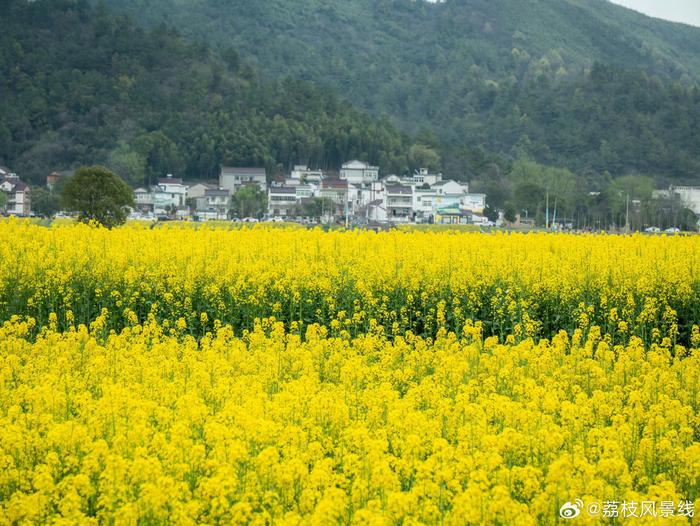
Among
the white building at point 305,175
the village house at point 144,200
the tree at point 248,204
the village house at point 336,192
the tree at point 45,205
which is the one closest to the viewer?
the tree at point 45,205

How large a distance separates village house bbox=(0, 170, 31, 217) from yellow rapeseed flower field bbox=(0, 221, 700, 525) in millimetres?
68519

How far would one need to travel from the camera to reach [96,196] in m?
41.9

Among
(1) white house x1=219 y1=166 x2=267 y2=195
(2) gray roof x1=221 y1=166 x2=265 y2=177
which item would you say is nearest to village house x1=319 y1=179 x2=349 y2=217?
(1) white house x1=219 y1=166 x2=267 y2=195

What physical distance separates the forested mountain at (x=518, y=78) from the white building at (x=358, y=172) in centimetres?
1184

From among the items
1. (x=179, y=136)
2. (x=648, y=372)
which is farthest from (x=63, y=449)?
(x=179, y=136)

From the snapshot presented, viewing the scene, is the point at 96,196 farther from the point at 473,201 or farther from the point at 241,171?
the point at 473,201

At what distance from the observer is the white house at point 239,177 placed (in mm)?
101688

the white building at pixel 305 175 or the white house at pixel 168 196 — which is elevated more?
the white building at pixel 305 175

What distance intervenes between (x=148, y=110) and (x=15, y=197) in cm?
2971

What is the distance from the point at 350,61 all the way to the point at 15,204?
381 ft

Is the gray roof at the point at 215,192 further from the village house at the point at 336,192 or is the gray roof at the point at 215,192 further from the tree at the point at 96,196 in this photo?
the tree at the point at 96,196

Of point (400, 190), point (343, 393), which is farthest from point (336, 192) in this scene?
point (343, 393)

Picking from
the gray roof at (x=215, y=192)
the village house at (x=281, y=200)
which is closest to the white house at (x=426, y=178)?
the village house at (x=281, y=200)

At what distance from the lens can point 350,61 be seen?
611 ft
